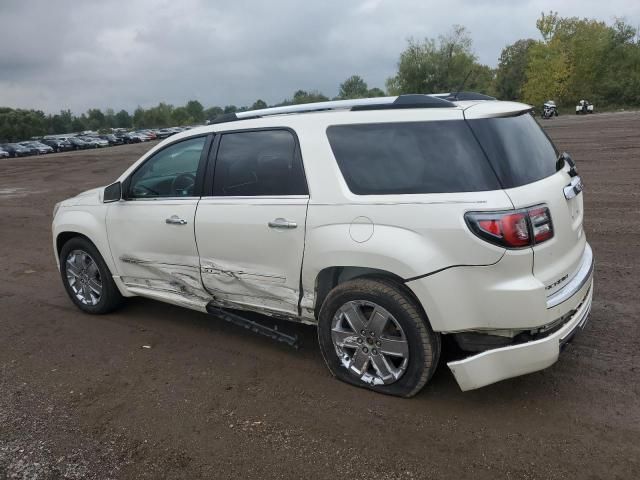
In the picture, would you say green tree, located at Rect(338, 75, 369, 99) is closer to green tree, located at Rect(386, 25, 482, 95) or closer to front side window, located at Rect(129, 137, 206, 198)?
green tree, located at Rect(386, 25, 482, 95)

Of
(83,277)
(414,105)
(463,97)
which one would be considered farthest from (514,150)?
(83,277)

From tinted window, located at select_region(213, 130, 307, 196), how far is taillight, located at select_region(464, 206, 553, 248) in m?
1.16

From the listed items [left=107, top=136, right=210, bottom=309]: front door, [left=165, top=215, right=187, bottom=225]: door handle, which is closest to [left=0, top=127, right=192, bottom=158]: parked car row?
[left=107, top=136, right=210, bottom=309]: front door

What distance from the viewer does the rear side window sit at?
9.69 ft

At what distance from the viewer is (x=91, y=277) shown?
196 inches

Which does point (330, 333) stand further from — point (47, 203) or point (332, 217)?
point (47, 203)

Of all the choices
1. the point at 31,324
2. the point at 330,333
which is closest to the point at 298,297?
the point at 330,333

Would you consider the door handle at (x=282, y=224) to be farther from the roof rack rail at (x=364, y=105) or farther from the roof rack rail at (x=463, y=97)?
the roof rack rail at (x=463, y=97)

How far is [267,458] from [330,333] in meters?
0.88

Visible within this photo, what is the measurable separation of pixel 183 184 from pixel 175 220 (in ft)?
1.06

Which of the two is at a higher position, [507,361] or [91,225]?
[91,225]

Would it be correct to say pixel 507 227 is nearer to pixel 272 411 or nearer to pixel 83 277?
pixel 272 411

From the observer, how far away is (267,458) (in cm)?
288

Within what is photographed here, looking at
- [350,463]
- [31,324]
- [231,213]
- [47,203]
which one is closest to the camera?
[350,463]
